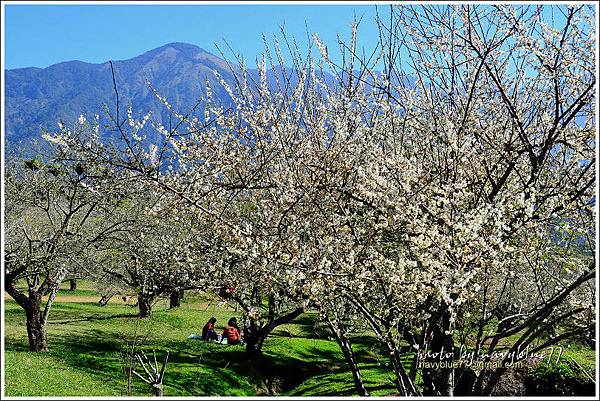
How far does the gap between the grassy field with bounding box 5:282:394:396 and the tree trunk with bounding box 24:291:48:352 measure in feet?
0.82

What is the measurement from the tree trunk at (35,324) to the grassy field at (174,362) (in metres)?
0.25

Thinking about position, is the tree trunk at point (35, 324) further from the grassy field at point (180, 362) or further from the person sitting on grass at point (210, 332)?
the person sitting on grass at point (210, 332)

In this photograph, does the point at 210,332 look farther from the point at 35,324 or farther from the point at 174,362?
the point at 35,324

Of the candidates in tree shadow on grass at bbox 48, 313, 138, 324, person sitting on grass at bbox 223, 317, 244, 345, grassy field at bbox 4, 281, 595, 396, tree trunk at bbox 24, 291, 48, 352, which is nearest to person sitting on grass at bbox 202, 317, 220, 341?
person sitting on grass at bbox 223, 317, 244, 345

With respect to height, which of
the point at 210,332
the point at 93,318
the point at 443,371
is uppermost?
the point at 443,371

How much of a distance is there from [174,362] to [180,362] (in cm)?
15

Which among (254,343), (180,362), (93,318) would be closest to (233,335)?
(254,343)

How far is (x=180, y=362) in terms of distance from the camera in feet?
40.2

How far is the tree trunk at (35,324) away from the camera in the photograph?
38.8ft


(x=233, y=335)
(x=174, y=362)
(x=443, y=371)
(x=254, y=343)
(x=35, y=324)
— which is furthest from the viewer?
(x=233, y=335)

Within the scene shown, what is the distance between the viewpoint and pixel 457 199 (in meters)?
4.02

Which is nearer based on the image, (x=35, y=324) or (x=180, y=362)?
(x=35, y=324)

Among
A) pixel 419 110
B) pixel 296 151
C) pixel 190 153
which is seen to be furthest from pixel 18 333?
pixel 419 110

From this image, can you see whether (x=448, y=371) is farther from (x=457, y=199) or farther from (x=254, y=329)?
(x=254, y=329)
